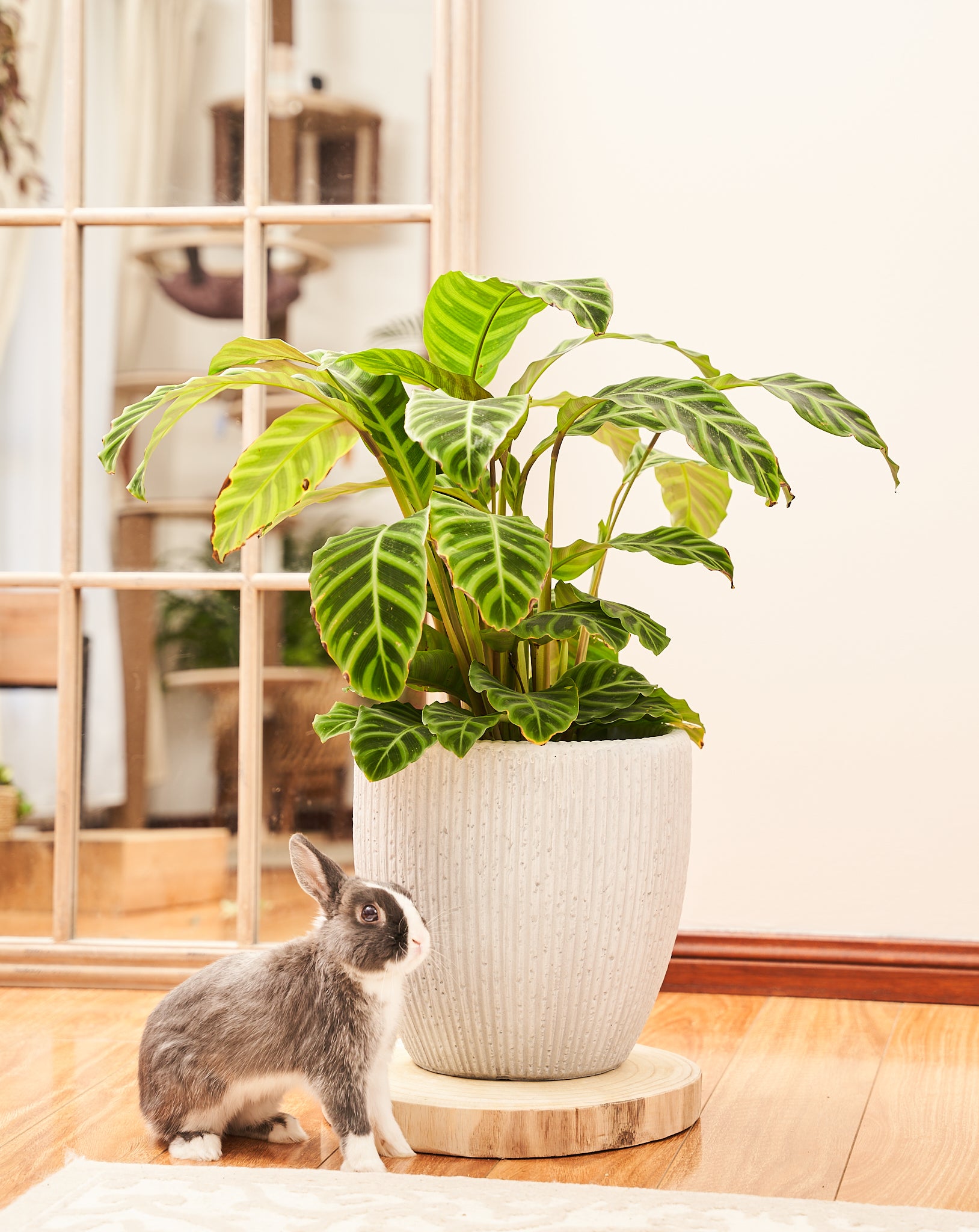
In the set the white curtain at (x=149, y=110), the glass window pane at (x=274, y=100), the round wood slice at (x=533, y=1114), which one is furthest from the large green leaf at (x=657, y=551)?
the white curtain at (x=149, y=110)

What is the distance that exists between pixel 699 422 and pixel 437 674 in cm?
39

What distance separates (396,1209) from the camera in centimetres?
113

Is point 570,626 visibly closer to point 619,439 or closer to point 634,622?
point 634,622

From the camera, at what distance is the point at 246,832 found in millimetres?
2098

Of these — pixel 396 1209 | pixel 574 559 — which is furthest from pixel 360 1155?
pixel 574 559

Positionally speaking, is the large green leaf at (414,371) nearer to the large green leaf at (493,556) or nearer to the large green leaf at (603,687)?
the large green leaf at (493,556)

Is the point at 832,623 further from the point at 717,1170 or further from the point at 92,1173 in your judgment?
the point at 92,1173

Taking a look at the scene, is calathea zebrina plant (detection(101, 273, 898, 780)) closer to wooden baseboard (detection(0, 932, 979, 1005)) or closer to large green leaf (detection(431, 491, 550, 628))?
large green leaf (detection(431, 491, 550, 628))

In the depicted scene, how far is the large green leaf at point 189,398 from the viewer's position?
132 centimetres

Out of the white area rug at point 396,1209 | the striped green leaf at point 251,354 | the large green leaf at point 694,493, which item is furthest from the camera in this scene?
the large green leaf at point 694,493

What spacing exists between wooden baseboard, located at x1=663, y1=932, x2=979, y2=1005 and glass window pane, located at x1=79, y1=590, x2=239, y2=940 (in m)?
0.79

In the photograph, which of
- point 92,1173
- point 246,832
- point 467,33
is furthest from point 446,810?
point 467,33

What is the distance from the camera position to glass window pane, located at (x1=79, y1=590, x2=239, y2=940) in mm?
2117

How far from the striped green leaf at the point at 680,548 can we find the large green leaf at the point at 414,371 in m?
0.23
